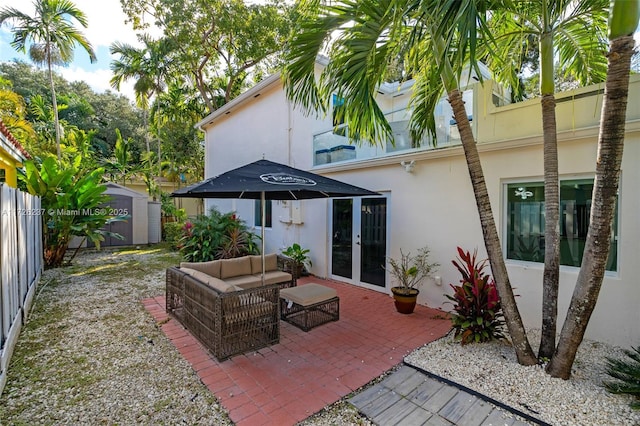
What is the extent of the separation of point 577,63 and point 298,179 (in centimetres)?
538

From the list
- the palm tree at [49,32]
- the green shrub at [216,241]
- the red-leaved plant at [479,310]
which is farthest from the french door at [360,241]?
the palm tree at [49,32]

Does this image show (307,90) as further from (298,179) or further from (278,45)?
(278,45)

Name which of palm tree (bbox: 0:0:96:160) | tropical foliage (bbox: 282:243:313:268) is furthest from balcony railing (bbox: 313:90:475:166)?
palm tree (bbox: 0:0:96:160)

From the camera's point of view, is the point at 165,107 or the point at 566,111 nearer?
the point at 566,111

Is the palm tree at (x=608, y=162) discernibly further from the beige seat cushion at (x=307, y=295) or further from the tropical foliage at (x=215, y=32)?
the tropical foliage at (x=215, y=32)

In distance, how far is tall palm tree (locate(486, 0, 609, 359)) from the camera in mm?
3789

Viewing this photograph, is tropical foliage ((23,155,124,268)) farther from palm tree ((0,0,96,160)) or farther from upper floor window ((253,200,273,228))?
palm tree ((0,0,96,160))

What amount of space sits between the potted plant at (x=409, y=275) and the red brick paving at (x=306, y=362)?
0.85 ft

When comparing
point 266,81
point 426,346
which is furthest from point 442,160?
point 266,81

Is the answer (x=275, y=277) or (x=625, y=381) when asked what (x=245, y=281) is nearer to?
(x=275, y=277)

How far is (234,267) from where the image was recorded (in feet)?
21.5

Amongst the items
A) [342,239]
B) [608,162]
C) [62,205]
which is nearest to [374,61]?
[608,162]

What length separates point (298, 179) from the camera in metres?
5.01

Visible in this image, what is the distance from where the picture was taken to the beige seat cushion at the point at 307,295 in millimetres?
5293
